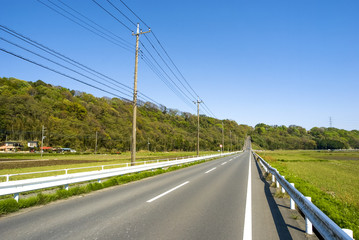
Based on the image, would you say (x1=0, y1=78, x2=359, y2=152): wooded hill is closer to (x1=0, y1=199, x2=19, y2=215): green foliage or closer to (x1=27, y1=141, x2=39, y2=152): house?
(x1=27, y1=141, x2=39, y2=152): house

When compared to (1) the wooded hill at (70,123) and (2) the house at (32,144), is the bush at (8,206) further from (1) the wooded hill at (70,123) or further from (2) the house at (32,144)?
(2) the house at (32,144)

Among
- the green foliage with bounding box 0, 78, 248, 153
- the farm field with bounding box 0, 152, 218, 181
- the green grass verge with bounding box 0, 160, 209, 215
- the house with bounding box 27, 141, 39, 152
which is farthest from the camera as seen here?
the green foliage with bounding box 0, 78, 248, 153

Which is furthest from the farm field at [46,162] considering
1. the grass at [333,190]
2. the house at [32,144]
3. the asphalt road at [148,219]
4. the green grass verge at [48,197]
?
the house at [32,144]

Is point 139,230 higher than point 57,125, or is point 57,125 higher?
point 57,125

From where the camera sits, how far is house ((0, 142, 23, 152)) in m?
73.0

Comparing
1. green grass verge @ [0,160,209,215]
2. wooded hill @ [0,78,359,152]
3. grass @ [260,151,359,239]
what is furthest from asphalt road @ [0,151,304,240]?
wooded hill @ [0,78,359,152]

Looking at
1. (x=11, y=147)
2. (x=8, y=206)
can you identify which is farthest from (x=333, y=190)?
(x=11, y=147)

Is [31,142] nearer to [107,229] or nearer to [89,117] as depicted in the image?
[89,117]

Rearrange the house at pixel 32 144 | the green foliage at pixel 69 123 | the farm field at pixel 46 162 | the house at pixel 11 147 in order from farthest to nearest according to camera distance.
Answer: the green foliage at pixel 69 123 < the house at pixel 32 144 < the house at pixel 11 147 < the farm field at pixel 46 162

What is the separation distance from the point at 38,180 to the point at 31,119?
88423mm

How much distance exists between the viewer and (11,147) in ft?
244

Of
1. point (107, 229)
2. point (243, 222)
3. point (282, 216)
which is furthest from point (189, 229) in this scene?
point (282, 216)

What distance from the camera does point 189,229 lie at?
4.66 meters

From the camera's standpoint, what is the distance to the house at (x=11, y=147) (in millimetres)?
73000
